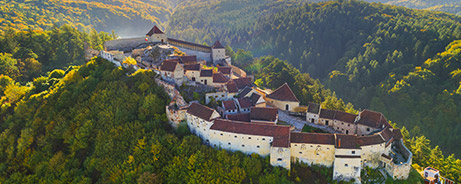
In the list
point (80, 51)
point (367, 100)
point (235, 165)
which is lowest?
point (367, 100)

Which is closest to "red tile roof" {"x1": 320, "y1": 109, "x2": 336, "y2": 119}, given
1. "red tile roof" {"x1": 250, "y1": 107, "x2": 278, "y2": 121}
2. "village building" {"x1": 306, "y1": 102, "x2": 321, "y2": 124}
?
"village building" {"x1": 306, "y1": 102, "x2": 321, "y2": 124}

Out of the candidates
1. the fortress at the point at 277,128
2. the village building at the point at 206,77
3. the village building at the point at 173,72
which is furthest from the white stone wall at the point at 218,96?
the village building at the point at 173,72

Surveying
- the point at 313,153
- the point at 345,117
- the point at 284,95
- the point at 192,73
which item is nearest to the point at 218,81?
the point at 192,73

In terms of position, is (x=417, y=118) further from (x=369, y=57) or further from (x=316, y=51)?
(x=316, y=51)

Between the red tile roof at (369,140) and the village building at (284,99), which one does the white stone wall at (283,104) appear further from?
the red tile roof at (369,140)

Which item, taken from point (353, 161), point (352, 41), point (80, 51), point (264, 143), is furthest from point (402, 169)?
point (352, 41)

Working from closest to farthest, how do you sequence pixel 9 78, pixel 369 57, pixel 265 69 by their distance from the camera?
pixel 9 78, pixel 265 69, pixel 369 57
